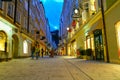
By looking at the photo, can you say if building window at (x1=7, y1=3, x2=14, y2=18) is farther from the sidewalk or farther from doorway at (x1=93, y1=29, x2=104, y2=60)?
the sidewalk

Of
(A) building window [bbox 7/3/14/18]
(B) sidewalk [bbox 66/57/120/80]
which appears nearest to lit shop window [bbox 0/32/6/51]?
(A) building window [bbox 7/3/14/18]

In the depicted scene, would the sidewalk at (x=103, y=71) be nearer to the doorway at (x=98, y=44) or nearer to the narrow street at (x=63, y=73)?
the narrow street at (x=63, y=73)

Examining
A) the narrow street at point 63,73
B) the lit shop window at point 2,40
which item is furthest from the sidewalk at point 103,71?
the lit shop window at point 2,40

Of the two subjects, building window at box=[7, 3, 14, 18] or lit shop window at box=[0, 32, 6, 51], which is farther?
building window at box=[7, 3, 14, 18]

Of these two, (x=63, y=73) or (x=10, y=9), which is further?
(x=10, y=9)

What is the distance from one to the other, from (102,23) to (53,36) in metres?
132

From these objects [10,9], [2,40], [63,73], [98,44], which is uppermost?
[10,9]

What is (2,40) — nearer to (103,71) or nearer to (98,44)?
(98,44)

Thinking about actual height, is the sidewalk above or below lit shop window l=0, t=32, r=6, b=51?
below

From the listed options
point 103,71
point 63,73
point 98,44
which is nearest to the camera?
point 63,73

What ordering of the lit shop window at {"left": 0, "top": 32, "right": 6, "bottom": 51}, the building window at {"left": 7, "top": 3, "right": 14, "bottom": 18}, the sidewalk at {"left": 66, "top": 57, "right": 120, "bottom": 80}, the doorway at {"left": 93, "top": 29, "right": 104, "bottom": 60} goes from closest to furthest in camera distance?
1. the sidewalk at {"left": 66, "top": 57, "right": 120, "bottom": 80}
2. the doorway at {"left": 93, "top": 29, "right": 104, "bottom": 60}
3. the lit shop window at {"left": 0, "top": 32, "right": 6, "bottom": 51}
4. the building window at {"left": 7, "top": 3, "right": 14, "bottom": 18}

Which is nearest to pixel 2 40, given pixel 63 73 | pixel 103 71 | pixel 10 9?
pixel 10 9

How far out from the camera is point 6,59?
17812 millimetres

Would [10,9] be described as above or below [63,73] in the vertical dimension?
above
